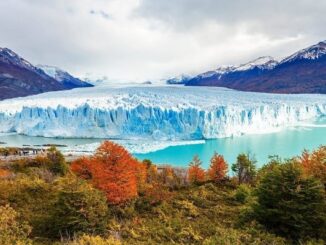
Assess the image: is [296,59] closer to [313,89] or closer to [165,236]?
[313,89]

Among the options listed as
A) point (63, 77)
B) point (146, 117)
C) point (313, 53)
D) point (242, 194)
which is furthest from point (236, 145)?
point (63, 77)

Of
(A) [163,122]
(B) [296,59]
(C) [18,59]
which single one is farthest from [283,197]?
(C) [18,59]

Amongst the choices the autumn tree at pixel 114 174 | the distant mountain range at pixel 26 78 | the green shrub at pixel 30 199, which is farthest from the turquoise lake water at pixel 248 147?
the distant mountain range at pixel 26 78

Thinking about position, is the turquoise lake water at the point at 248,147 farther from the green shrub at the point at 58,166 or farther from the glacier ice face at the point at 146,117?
the green shrub at the point at 58,166

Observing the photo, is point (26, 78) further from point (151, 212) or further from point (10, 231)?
point (10, 231)

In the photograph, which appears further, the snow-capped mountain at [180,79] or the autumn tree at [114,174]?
the snow-capped mountain at [180,79]

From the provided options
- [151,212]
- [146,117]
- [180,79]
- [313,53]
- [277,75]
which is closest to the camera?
[151,212]

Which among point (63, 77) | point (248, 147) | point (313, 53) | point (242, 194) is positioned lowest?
point (248, 147)
